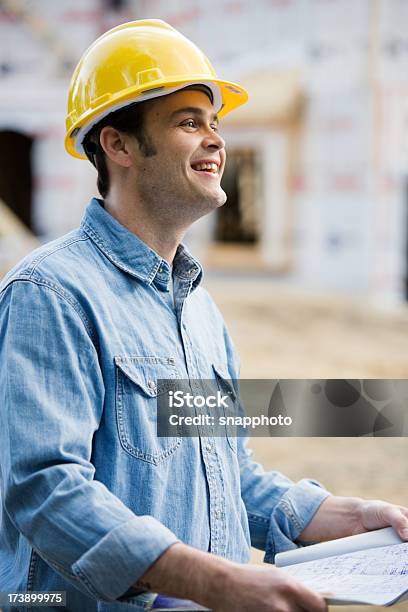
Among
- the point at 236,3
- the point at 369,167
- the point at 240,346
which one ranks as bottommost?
the point at 240,346

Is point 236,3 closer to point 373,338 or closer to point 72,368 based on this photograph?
point 373,338

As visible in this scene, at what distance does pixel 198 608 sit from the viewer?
1.16 metres

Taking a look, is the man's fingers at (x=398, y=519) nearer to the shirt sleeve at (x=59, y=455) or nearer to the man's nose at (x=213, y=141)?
the shirt sleeve at (x=59, y=455)

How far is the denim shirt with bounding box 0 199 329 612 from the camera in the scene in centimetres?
113

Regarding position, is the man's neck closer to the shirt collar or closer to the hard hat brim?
the shirt collar

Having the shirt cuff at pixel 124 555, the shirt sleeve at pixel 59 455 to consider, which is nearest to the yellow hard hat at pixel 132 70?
the shirt sleeve at pixel 59 455

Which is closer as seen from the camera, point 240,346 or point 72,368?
point 72,368

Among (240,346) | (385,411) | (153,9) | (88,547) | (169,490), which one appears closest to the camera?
(88,547)

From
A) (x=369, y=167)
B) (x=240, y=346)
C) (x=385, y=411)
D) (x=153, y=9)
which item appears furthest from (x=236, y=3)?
(x=385, y=411)

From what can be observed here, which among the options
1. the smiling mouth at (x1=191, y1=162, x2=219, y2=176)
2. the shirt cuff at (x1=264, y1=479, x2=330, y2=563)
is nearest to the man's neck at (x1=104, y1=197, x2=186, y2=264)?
the smiling mouth at (x1=191, y1=162, x2=219, y2=176)

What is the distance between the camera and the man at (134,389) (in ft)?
3.69

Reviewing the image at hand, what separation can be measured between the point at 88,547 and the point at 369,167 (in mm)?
7990

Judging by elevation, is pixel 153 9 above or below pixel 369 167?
above

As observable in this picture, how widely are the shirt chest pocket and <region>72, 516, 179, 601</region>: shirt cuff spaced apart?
179 mm
